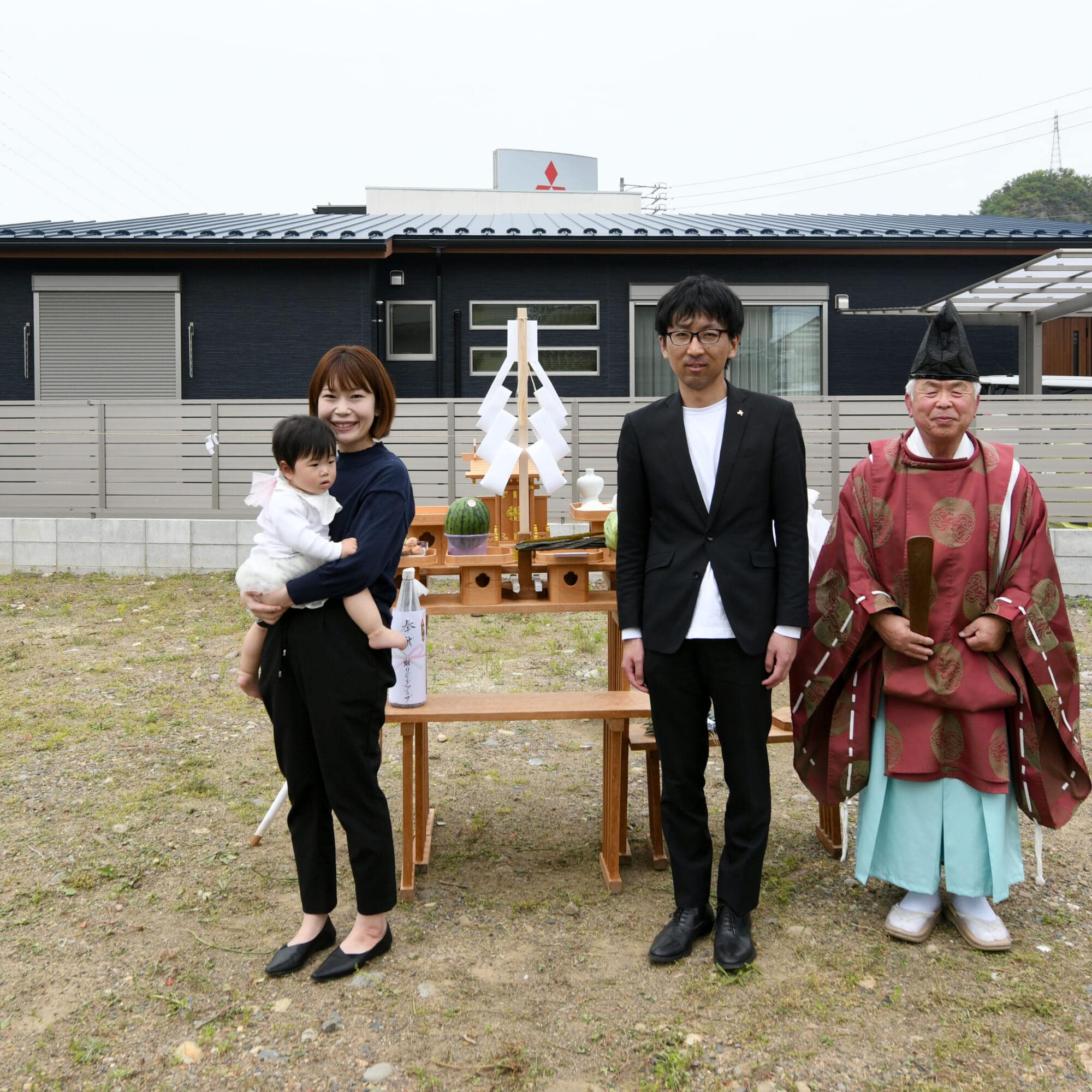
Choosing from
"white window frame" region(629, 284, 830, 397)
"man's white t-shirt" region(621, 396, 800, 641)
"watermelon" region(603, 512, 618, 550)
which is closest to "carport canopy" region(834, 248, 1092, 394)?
"white window frame" region(629, 284, 830, 397)

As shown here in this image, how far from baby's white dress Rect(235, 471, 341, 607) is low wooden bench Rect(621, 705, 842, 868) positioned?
1.58m

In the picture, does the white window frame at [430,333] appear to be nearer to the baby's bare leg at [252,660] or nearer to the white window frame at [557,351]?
the white window frame at [557,351]

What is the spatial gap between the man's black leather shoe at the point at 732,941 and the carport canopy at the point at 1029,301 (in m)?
7.14

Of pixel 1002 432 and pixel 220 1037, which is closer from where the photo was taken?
pixel 220 1037

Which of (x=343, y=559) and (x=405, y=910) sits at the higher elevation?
(x=343, y=559)

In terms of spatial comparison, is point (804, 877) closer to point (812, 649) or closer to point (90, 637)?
point (812, 649)

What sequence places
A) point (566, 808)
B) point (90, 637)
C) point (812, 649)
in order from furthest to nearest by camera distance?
point (90, 637), point (566, 808), point (812, 649)

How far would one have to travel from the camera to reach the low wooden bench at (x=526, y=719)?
3.54 metres

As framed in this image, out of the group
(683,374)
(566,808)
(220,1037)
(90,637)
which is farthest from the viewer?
(90,637)

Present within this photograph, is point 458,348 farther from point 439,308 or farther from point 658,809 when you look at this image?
point 658,809

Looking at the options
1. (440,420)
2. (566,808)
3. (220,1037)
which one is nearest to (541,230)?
(440,420)

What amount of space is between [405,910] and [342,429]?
1720 millimetres

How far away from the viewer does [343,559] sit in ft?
8.93

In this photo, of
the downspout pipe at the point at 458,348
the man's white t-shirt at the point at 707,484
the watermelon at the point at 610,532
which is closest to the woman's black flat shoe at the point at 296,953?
the man's white t-shirt at the point at 707,484
